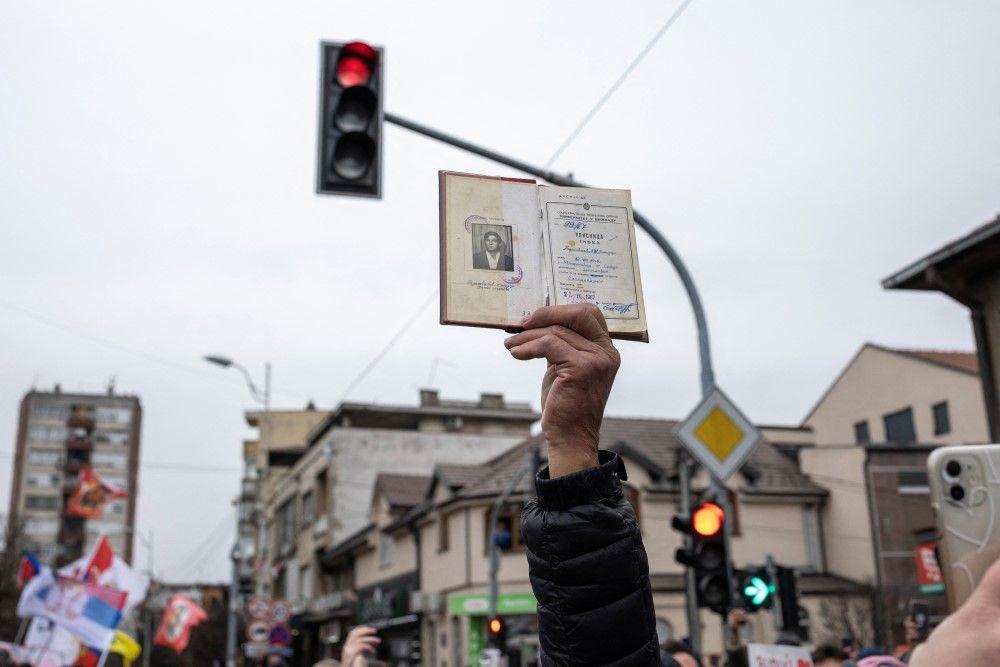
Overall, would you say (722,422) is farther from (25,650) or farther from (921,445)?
(921,445)

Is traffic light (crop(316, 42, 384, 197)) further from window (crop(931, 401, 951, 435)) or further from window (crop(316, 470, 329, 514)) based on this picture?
window (crop(316, 470, 329, 514))

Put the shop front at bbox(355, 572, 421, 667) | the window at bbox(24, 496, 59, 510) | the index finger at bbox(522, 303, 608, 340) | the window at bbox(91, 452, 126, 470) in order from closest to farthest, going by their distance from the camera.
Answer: the index finger at bbox(522, 303, 608, 340), the shop front at bbox(355, 572, 421, 667), the window at bbox(24, 496, 59, 510), the window at bbox(91, 452, 126, 470)

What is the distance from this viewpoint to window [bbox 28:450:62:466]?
12062cm

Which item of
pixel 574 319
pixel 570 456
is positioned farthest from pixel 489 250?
pixel 570 456

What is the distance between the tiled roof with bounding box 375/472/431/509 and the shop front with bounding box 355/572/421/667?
2.85 meters

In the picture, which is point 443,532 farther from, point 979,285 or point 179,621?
point 979,285

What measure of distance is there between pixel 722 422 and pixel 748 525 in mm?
23964

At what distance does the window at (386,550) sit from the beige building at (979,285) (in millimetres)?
28540

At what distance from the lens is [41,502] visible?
119688 mm

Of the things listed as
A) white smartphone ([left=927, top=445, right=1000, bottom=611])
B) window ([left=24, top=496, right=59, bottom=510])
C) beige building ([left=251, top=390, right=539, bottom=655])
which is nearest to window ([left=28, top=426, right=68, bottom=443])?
window ([left=24, top=496, right=59, bottom=510])

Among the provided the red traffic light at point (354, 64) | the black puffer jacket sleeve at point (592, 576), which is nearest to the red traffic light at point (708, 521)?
the red traffic light at point (354, 64)

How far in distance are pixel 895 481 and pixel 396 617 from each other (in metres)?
16.6

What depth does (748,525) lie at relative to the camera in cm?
3291

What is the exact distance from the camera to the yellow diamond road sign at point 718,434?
9922 mm
